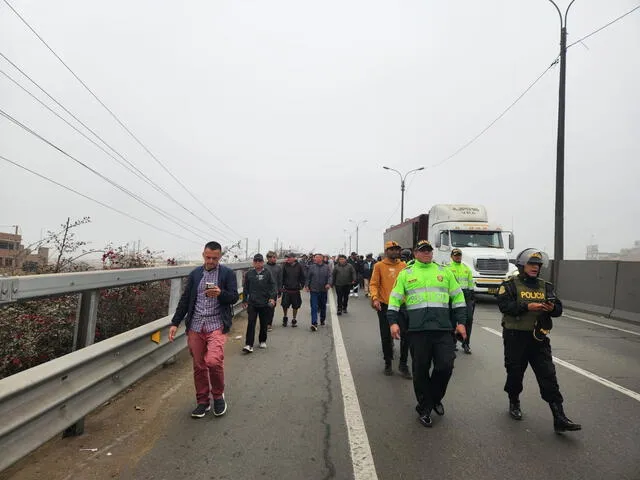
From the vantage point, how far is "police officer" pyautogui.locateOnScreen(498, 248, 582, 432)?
13.5ft

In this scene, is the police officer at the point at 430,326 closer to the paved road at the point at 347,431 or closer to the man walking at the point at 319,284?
the paved road at the point at 347,431

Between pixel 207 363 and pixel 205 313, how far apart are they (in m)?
0.51

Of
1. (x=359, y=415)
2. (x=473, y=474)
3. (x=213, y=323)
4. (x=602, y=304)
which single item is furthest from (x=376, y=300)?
(x=602, y=304)

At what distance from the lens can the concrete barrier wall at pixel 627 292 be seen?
10953 mm

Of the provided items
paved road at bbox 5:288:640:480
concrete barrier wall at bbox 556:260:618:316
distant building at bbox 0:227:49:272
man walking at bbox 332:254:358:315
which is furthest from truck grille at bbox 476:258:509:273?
distant building at bbox 0:227:49:272

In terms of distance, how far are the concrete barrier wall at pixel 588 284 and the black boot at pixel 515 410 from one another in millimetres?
9749

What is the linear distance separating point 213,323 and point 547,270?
620 inches

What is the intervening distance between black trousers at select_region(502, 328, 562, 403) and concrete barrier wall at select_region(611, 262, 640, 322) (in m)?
8.75

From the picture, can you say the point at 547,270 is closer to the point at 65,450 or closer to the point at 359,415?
the point at 359,415

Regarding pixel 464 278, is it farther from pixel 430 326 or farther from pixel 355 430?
pixel 355 430

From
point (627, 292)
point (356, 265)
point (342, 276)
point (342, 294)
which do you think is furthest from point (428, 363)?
point (356, 265)

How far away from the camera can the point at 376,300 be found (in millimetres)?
5820

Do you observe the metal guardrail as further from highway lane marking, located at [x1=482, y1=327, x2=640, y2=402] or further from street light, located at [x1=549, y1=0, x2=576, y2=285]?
street light, located at [x1=549, y1=0, x2=576, y2=285]

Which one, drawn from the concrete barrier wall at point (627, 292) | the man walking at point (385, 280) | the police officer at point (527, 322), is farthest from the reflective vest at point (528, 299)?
the concrete barrier wall at point (627, 292)
